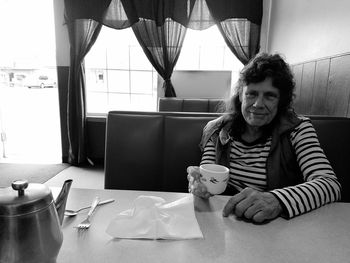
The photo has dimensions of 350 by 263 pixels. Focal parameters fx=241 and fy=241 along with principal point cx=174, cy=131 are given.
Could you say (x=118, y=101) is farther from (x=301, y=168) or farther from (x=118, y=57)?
(x=301, y=168)

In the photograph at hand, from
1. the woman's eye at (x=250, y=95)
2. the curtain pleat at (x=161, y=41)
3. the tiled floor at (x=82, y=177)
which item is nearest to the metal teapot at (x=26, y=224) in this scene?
the woman's eye at (x=250, y=95)

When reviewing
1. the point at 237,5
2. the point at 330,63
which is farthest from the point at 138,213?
the point at 237,5

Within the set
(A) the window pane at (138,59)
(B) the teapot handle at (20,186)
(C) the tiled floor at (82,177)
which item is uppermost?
(A) the window pane at (138,59)

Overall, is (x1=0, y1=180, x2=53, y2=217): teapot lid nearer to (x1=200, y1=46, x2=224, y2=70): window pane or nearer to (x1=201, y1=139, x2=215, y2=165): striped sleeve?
(x1=201, y1=139, x2=215, y2=165): striped sleeve

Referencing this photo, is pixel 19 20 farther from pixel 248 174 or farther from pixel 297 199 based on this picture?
pixel 297 199

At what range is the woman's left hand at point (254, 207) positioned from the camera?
69 cm

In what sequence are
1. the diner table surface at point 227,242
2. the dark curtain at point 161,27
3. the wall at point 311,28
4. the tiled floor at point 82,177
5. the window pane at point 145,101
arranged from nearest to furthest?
the diner table surface at point 227,242 → the wall at point 311,28 → the tiled floor at point 82,177 → the dark curtain at point 161,27 → the window pane at point 145,101

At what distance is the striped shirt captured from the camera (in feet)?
2.50

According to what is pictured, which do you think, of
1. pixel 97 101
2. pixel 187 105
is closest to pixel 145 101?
pixel 97 101

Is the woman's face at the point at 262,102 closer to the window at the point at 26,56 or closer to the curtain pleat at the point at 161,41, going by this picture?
the curtain pleat at the point at 161,41

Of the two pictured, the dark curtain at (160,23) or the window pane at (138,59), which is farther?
the window pane at (138,59)

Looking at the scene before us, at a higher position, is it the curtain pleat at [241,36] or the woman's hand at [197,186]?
the curtain pleat at [241,36]

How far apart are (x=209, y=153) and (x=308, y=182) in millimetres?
454

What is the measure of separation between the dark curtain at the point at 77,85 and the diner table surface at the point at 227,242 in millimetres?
2798
